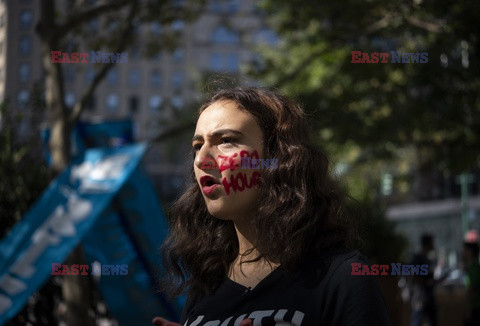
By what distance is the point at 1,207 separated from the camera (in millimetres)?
7395

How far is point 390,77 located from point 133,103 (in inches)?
1907

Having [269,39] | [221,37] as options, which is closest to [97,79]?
[269,39]

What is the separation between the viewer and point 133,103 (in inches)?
2362

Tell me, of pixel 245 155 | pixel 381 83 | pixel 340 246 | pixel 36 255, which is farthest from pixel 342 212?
pixel 381 83

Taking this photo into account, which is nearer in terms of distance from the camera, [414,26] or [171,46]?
[414,26]

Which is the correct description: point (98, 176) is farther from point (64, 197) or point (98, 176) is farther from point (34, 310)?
point (34, 310)

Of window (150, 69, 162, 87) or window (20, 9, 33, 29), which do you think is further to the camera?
window (150, 69, 162, 87)

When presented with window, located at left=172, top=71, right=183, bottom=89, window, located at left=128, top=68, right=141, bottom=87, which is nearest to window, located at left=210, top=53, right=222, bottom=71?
window, located at left=172, top=71, right=183, bottom=89

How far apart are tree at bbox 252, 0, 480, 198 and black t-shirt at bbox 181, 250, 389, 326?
8.66 meters

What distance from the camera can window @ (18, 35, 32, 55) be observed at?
8.74 m

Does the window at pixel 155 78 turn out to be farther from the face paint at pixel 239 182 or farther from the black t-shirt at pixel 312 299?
the black t-shirt at pixel 312 299

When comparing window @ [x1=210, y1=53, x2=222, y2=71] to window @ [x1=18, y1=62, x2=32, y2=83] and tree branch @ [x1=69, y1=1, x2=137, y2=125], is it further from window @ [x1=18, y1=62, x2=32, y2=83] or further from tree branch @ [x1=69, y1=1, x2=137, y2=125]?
window @ [x1=18, y1=62, x2=32, y2=83]

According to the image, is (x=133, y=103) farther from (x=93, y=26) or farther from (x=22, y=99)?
(x=22, y=99)

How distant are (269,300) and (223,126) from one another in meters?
0.52
